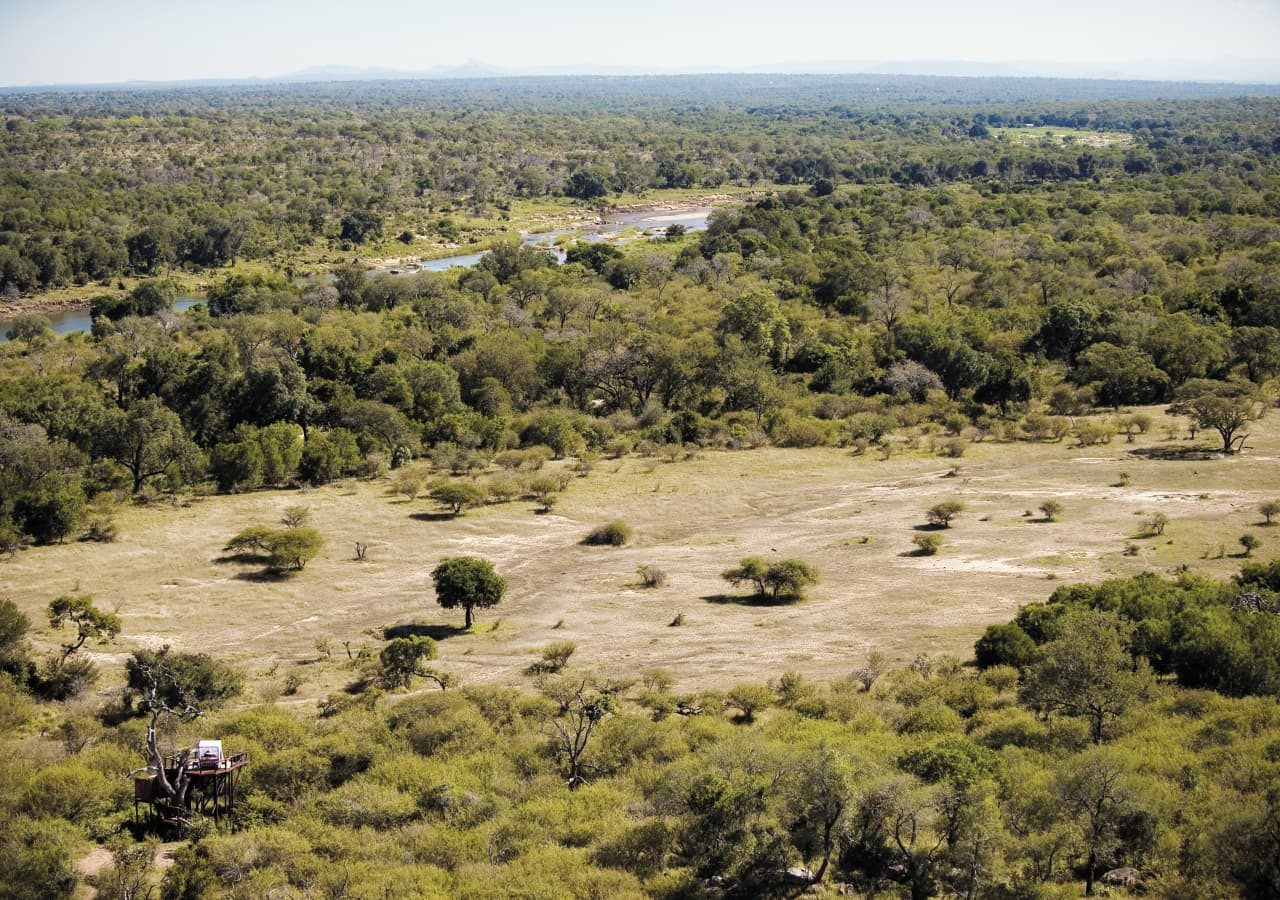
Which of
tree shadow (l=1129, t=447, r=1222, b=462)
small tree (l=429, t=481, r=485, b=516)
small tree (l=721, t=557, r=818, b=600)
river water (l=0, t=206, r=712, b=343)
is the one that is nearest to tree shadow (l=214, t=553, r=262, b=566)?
small tree (l=429, t=481, r=485, b=516)

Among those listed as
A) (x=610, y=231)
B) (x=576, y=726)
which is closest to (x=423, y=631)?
(x=576, y=726)

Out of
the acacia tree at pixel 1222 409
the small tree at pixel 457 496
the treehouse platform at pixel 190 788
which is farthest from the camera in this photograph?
the acacia tree at pixel 1222 409

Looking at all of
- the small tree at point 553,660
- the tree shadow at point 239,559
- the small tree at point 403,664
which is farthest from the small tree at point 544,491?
the small tree at point 403,664

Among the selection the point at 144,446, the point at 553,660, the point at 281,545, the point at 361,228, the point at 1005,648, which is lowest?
the point at 553,660

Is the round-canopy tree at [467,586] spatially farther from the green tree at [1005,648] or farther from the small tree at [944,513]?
the small tree at [944,513]

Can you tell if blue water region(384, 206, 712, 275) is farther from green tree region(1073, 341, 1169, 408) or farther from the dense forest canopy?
green tree region(1073, 341, 1169, 408)

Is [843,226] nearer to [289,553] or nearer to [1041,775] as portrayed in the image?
[289,553]

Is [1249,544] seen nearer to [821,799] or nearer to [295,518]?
[821,799]
